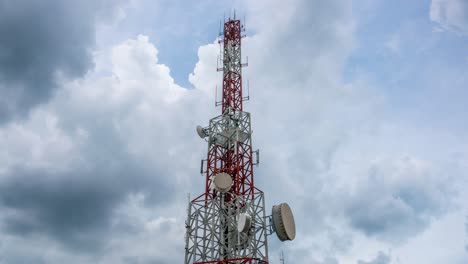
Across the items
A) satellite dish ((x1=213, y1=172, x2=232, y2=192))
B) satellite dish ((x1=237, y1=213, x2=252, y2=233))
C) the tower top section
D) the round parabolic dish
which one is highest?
the tower top section

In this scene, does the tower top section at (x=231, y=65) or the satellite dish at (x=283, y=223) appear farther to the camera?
the tower top section at (x=231, y=65)

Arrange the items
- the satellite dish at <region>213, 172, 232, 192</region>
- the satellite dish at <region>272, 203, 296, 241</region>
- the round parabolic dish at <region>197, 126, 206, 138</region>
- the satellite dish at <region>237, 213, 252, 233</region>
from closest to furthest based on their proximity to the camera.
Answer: the satellite dish at <region>237, 213, 252, 233</region>, the satellite dish at <region>272, 203, 296, 241</region>, the satellite dish at <region>213, 172, 232, 192</region>, the round parabolic dish at <region>197, 126, 206, 138</region>

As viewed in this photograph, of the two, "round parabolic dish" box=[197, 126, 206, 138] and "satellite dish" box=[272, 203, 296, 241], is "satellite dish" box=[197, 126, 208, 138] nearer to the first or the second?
"round parabolic dish" box=[197, 126, 206, 138]

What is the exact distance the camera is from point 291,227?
141 feet

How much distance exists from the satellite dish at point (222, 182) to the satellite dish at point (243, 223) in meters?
4.10

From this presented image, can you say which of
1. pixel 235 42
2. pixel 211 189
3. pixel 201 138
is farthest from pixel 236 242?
pixel 235 42

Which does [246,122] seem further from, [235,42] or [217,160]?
[235,42]

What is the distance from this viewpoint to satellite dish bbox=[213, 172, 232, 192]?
45125 mm

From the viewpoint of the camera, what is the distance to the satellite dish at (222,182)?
1777 inches

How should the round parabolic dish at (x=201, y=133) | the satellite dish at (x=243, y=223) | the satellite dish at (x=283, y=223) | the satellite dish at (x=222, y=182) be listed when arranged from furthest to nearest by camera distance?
the round parabolic dish at (x=201, y=133)
the satellite dish at (x=222, y=182)
the satellite dish at (x=283, y=223)
the satellite dish at (x=243, y=223)

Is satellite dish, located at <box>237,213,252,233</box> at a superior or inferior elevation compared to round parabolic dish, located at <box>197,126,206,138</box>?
inferior

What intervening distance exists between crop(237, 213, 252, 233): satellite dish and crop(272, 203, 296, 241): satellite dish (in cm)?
261

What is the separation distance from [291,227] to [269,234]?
234 centimetres

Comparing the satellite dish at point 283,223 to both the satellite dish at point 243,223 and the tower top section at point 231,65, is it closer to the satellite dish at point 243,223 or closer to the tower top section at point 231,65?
the satellite dish at point 243,223
